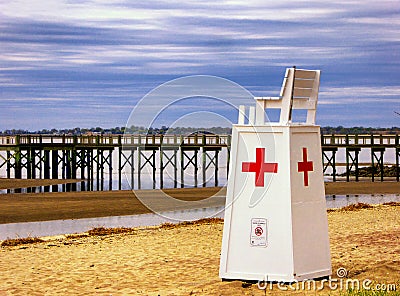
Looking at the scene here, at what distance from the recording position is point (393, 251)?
506 inches

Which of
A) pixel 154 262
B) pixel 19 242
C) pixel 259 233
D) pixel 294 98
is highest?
pixel 294 98

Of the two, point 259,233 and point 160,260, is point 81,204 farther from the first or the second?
point 259,233

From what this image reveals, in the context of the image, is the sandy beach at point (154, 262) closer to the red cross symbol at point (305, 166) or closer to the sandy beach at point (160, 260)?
the sandy beach at point (160, 260)

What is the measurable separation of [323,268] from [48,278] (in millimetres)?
4018

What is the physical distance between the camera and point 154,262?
12547 millimetres

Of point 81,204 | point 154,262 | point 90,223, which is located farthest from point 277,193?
point 81,204

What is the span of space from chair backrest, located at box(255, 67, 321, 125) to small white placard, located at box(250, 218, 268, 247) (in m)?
1.24

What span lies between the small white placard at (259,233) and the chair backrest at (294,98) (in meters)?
1.24

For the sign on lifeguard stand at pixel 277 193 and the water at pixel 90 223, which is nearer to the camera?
the sign on lifeguard stand at pixel 277 193

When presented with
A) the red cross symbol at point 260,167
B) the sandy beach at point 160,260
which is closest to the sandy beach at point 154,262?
the sandy beach at point 160,260

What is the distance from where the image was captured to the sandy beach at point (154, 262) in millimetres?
10484

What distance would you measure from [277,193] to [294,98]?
1.25m

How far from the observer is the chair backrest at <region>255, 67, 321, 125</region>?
32.2ft

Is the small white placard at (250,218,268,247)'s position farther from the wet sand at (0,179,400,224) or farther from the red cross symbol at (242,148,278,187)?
the wet sand at (0,179,400,224)
